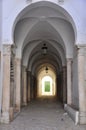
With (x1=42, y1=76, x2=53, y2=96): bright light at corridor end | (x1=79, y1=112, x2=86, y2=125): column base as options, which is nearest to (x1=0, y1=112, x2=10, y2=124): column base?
(x1=79, y1=112, x2=86, y2=125): column base

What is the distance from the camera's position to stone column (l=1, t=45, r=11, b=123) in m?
12.1

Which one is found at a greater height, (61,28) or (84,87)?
(61,28)

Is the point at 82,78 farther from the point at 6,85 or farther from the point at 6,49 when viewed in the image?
the point at 6,49

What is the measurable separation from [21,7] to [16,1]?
0.36 metres

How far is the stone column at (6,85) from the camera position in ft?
39.5

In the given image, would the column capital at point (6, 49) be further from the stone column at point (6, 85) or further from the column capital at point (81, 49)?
the column capital at point (81, 49)

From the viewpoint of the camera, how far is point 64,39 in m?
16.6

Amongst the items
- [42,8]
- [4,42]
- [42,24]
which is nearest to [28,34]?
[42,24]

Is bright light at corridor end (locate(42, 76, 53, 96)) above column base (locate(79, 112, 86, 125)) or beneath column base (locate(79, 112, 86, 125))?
above

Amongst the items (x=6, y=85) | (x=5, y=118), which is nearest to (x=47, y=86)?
(x=6, y=85)

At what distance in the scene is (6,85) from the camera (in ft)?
40.5

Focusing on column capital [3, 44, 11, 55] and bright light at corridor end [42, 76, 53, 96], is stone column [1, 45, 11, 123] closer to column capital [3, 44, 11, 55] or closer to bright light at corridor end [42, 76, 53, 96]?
column capital [3, 44, 11, 55]

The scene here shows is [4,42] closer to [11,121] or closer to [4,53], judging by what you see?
[4,53]

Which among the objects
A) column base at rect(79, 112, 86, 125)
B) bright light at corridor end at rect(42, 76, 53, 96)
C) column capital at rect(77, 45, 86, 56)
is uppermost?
column capital at rect(77, 45, 86, 56)
